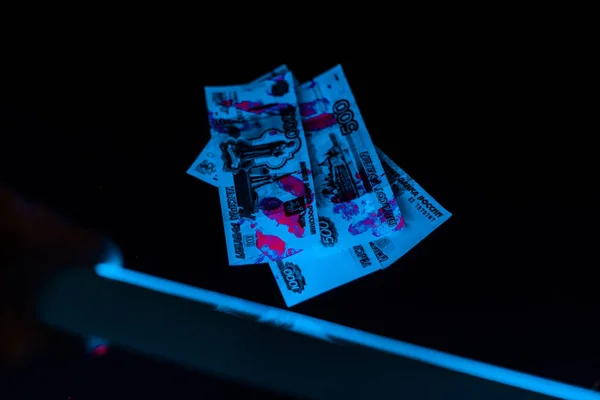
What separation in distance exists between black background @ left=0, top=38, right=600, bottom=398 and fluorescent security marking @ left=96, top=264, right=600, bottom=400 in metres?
0.01

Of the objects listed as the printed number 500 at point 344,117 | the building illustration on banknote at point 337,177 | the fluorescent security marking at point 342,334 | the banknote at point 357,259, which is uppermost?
the printed number 500 at point 344,117

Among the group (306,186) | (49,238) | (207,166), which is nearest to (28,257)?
(49,238)

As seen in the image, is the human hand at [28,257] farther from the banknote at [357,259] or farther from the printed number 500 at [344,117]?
the printed number 500 at [344,117]

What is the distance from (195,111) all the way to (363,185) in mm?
374

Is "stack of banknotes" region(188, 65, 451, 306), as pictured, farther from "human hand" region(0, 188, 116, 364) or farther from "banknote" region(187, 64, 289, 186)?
"human hand" region(0, 188, 116, 364)

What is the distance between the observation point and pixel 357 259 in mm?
708

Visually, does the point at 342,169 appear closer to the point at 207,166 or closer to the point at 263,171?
the point at 263,171

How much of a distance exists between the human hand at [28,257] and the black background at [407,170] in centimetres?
3

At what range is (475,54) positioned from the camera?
91 cm

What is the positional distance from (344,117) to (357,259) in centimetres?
30

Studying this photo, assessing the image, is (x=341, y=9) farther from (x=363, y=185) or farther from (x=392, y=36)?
(x=363, y=185)

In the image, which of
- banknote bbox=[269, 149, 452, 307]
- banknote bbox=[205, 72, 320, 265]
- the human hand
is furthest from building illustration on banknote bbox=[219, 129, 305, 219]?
the human hand

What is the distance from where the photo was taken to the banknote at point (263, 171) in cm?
73

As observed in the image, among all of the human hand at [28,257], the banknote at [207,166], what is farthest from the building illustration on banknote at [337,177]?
the human hand at [28,257]
